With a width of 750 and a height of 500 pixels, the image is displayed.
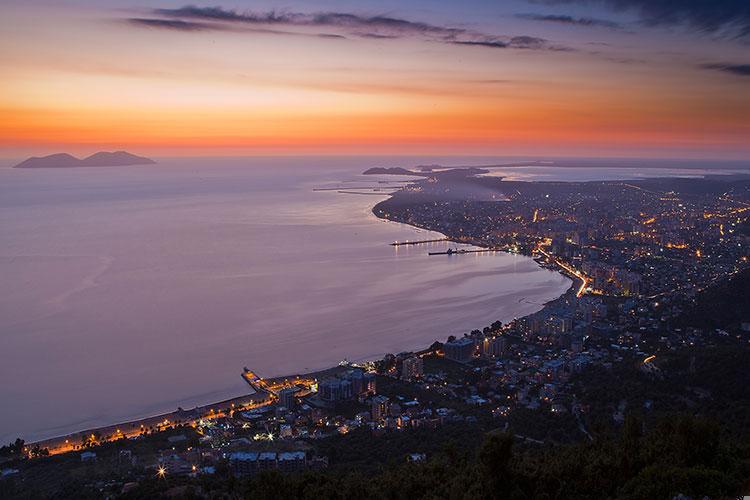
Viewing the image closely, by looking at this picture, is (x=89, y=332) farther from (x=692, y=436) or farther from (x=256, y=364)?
(x=692, y=436)

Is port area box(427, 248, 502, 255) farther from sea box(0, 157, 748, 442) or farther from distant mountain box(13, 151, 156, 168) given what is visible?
distant mountain box(13, 151, 156, 168)

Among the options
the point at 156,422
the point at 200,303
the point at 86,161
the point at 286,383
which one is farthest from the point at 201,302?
the point at 86,161

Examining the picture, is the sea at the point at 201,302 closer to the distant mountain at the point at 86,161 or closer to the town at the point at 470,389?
the town at the point at 470,389

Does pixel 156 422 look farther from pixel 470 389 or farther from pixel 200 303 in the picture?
pixel 200 303

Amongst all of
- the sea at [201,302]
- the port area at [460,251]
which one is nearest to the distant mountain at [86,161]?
the sea at [201,302]

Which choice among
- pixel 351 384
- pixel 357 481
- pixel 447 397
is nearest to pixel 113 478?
pixel 357 481

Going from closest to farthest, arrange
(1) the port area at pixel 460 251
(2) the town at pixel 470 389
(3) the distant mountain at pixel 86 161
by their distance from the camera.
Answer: (2) the town at pixel 470 389 → (1) the port area at pixel 460 251 → (3) the distant mountain at pixel 86 161
